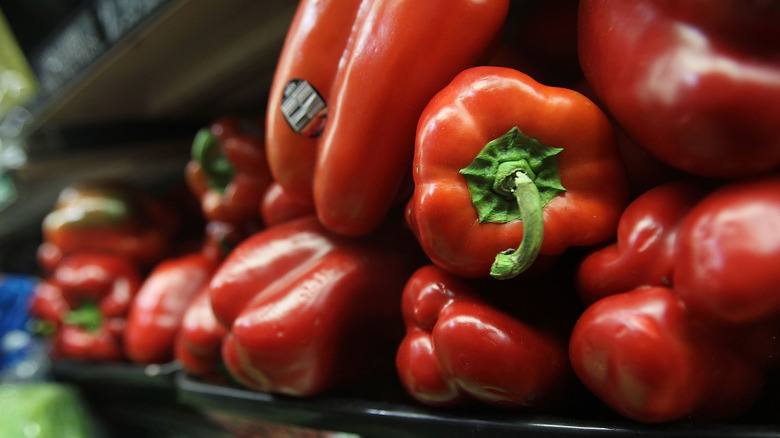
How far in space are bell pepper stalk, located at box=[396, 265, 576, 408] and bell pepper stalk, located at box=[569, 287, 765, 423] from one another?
8 centimetres

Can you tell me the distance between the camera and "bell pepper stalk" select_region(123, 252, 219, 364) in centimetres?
125

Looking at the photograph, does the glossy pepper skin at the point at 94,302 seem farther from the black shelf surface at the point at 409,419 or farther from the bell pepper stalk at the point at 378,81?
the bell pepper stalk at the point at 378,81

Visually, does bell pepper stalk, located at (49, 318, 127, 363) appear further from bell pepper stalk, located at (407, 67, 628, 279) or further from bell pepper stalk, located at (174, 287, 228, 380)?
bell pepper stalk, located at (407, 67, 628, 279)

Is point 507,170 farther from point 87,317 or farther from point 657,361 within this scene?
point 87,317

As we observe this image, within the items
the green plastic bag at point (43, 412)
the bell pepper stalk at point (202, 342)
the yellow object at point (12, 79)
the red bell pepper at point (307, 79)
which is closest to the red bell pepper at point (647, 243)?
the red bell pepper at point (307, 79)

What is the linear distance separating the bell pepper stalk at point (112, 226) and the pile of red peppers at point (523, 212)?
2.34 feet

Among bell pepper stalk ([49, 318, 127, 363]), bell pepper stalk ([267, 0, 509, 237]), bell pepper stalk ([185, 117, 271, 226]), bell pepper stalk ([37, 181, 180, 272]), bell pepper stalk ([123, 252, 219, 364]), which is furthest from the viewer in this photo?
bell pepper stalk ([37, 181, 180, 272])

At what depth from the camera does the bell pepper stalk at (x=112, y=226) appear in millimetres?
1592

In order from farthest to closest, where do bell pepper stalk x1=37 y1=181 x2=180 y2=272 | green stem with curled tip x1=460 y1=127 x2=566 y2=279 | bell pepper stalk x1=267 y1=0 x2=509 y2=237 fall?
bell pepper stalk x1=37 y1=181 x2=180 y2=272 < bell pepper stalk x1=267 y1=0 x2=509 y2=237 < green stem with curled tip x1=460 y1=127 x2=566 y2=279

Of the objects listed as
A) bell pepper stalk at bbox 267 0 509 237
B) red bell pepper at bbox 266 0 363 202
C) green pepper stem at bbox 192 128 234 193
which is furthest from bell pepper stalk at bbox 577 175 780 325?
green pepper stem at bbox 192 128 234 193

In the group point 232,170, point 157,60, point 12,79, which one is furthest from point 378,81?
point 12,79

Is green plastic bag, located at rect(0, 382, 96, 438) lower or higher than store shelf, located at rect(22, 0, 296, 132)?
lower

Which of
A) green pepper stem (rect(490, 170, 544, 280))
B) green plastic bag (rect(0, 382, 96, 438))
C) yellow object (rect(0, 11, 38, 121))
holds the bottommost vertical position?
green plastic bag (rect(0, 382, 96, 438))

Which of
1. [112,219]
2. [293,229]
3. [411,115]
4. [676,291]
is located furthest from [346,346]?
[112,219]
